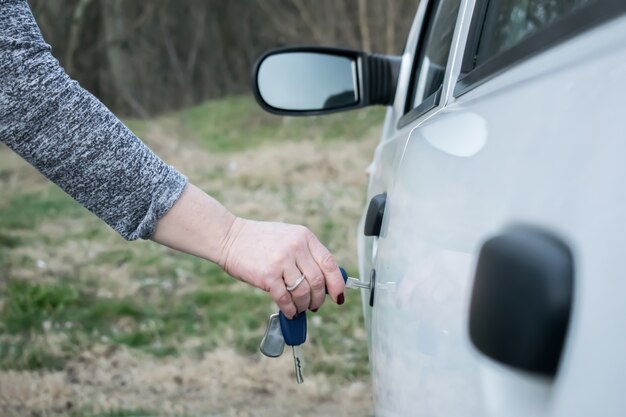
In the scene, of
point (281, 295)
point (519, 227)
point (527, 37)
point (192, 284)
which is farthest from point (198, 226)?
point (192, 284)

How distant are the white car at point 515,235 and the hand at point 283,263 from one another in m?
0.12

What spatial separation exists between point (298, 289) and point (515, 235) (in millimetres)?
777

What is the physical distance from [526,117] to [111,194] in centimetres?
83

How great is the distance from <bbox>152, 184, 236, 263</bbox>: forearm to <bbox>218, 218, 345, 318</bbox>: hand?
2 centimetres

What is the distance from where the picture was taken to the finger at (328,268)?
1496 millimetres

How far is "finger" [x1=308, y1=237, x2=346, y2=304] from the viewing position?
150 centimetres

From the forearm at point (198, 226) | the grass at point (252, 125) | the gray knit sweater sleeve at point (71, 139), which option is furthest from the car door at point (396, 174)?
the grass at point (252, 125)

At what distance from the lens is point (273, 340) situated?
62.5 inches

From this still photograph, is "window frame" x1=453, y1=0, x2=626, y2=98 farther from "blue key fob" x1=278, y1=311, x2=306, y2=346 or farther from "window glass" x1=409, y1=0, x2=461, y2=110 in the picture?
"blue key fob" x1=278, y1=311, x2=306, y2=346

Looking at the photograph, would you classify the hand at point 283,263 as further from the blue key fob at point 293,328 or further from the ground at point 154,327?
the ground at point 154,327

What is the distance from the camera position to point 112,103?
20109 mm

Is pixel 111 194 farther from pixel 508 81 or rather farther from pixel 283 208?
pixel 283 208

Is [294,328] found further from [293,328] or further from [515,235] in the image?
[515,235]

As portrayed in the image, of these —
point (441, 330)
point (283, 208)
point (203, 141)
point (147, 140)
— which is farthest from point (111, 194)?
point (203, 141)
